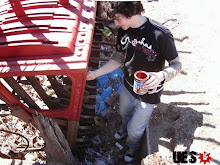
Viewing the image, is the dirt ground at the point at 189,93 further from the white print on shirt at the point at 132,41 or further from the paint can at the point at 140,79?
the white print on shirt at the point at 132,41

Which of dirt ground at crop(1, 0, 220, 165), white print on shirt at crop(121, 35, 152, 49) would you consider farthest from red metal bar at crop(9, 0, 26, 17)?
dirt ground at crop(1, 0, 220, 165)

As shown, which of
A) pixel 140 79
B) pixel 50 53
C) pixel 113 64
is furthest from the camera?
pixel 113 64

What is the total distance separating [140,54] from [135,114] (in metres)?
0.78

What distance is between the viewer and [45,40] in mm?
2350

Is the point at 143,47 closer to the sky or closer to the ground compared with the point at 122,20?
closer to the ground

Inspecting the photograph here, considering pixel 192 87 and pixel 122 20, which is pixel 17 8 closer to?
pixel 122 20

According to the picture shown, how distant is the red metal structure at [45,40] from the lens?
7.64 ft

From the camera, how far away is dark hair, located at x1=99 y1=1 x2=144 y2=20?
2301 millimetres

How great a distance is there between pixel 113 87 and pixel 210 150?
80.8 inches

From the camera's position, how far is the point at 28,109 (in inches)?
117

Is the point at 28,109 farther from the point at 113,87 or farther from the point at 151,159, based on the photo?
the point at 113,87

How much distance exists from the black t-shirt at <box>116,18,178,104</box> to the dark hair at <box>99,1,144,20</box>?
0.22 m

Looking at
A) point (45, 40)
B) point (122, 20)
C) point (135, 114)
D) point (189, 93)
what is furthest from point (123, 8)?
point (189, 93)

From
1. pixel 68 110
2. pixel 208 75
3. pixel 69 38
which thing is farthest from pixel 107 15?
pixel 208 75
